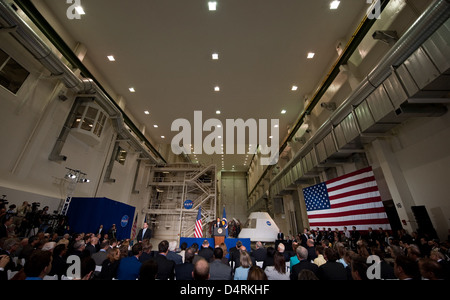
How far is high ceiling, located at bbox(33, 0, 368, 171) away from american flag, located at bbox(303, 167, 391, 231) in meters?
6.61

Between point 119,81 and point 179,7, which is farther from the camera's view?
point 119,81

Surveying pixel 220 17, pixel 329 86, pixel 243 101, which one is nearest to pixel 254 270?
pixel 220 17

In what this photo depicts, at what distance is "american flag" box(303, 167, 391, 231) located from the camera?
7.16m

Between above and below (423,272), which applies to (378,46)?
above

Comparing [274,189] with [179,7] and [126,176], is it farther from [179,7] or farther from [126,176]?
[179,7]

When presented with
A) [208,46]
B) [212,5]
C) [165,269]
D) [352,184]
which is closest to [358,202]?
[352,184]

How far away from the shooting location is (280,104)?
45.2ft

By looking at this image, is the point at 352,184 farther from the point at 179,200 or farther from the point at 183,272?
the point at 179,200

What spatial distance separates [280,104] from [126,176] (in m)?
13.6

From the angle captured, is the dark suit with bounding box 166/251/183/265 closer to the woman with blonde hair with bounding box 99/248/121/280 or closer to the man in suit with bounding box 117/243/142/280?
the man in suit with bounding box 117/243/142/280

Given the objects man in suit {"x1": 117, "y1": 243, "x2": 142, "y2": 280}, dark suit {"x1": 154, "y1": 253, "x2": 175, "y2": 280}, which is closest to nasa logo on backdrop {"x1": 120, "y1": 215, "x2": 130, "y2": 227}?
man in suit {"x1": 117, "y1": 243, "x2": 142, "y2": 280}

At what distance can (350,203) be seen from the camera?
830 cm

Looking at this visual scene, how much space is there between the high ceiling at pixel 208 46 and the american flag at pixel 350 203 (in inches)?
260

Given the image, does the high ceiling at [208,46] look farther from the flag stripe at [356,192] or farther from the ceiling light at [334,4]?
the flag stripe at [356,192]
